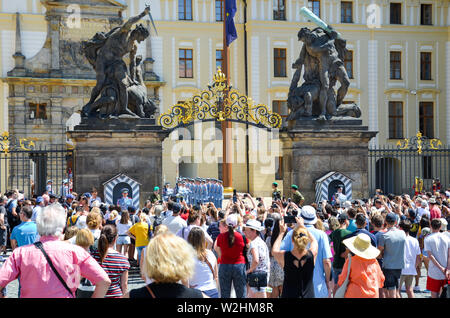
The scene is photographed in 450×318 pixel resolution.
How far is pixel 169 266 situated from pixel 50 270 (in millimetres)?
1514

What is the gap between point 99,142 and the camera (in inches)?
751

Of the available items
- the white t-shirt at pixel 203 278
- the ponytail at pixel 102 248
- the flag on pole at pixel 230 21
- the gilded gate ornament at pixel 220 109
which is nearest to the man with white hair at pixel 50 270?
the ponytail at pixel 102 248

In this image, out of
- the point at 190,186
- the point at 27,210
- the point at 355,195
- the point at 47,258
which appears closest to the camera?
the point at 47,258

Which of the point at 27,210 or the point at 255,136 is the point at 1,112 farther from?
Result: the point at 27,210

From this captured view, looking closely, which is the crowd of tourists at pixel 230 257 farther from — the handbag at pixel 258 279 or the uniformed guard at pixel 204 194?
the uniformed guard at pixel 204 194

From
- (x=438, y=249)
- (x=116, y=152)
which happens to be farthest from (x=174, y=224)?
(x=116, y=152)

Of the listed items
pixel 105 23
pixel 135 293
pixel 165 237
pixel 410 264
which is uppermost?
pixel 105 23

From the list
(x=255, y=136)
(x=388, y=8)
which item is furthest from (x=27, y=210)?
(x=388, y=8)

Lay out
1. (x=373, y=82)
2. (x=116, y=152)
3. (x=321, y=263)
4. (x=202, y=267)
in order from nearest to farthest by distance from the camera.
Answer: (x=202, y=267) → (x=321, y=263) → (x=116, y=152) → (x=373, y=82)

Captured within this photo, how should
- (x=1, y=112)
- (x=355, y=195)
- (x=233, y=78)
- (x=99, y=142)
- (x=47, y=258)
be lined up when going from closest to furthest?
(x=47, y=258)
(x=99, y=142)
(x=355, y=195)
(x=1, y=112)
(x=233, y=78)

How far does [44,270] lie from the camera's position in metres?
5.52

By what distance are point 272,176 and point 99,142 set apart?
62.8ft

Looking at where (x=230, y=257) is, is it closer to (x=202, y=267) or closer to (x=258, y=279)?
(x=258, y=279)

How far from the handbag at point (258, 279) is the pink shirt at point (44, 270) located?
3319mm
